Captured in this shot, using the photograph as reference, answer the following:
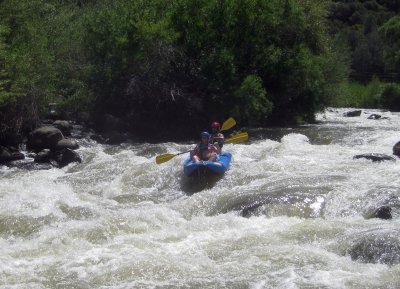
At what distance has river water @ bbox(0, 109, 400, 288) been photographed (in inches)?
295

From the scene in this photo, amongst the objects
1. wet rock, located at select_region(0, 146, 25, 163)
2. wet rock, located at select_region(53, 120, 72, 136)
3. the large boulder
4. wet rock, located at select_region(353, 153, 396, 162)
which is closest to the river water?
wet rock, located at select_region(353, 153, 396, 162)

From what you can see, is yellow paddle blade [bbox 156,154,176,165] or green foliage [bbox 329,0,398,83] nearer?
yellow paddle blade [bbox 156,154,176,165]

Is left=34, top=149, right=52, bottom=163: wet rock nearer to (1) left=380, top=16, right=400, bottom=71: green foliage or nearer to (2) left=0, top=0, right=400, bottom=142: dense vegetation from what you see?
(2) left=0, top=0, right=400, bottom=142: dense vegetation

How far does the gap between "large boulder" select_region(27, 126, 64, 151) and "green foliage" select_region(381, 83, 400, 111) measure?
17756 mm

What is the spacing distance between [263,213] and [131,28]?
354 inches

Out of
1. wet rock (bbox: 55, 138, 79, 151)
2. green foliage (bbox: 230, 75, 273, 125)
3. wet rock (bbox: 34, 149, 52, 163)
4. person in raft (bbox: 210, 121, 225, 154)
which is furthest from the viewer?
green foliage (bbox: 230, 75, 273, 125)

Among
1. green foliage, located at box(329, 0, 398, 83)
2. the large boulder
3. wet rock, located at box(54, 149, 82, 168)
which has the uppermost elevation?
the large boulder

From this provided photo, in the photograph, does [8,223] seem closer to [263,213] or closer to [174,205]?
[174,205]

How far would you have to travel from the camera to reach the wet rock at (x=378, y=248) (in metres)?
7.74

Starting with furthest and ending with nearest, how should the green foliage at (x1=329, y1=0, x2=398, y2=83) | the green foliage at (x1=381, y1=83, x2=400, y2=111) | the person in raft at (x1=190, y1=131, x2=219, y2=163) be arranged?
the green foliage at (x1=329, y1=0, x2=398, y2=83), the green foliage at (x1=381, y1=83, x2=400, y2=111), the person in raft at (x1=190, y1=131, x2=219, y2=163)

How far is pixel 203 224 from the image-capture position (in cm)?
934

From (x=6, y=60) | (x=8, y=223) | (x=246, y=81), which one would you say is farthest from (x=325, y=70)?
(x=8, y=223)

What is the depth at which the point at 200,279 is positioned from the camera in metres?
7.40

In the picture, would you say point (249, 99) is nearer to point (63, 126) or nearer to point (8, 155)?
point (63, 126)
